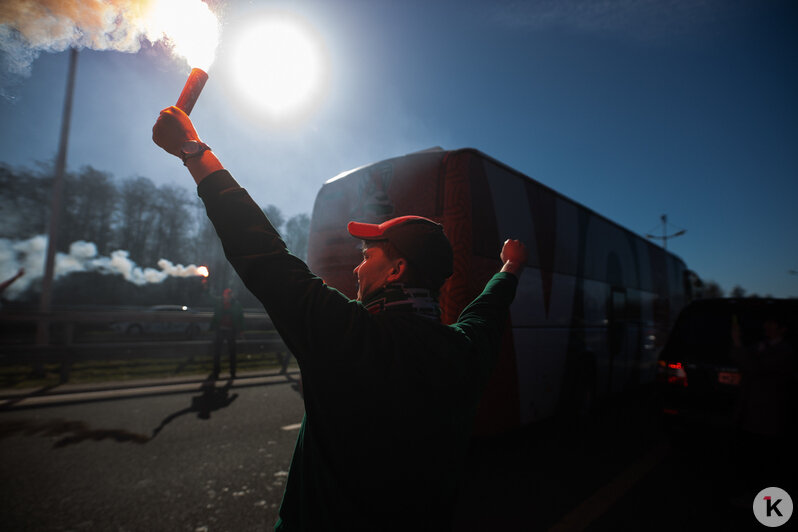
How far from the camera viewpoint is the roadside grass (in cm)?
813

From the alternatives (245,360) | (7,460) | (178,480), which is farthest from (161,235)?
(178,480)

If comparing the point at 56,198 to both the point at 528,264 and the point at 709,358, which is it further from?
the point at 709,358

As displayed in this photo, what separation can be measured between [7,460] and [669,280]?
14.0m

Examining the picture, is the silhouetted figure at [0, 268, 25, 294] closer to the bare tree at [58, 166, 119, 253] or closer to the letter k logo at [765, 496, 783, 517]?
the letter k logo at [765, 496, 783, 517]

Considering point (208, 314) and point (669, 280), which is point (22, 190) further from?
point (669, 280)

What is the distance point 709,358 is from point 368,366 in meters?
5.47

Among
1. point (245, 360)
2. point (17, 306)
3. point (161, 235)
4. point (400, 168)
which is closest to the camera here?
point (400, 168)

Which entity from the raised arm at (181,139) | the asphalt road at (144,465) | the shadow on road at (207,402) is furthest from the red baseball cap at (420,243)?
the shadow on road at (207,402)

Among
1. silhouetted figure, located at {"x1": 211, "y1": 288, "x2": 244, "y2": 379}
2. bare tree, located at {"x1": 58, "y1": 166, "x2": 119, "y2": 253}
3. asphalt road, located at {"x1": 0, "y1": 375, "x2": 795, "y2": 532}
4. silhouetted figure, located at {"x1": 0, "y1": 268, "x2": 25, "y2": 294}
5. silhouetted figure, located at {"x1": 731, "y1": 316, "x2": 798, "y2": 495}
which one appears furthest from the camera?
bare tree, located at {"x1": 58, "y1": 166, "x2": 119, "y2": 253}

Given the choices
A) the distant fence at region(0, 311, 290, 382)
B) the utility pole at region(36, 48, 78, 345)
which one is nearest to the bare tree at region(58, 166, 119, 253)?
the utility pole at region(36, 48, 78, 345)

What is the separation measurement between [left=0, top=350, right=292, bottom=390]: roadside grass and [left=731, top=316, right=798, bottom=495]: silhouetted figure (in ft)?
33.5

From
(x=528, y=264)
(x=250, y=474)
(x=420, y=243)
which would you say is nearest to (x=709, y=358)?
(x=528, y=264)

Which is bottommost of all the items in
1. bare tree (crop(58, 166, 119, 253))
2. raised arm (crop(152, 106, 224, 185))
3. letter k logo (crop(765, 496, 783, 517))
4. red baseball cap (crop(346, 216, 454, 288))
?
letter k logo (crop(765, 496, 783, 517))

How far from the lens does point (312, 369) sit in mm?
1006
